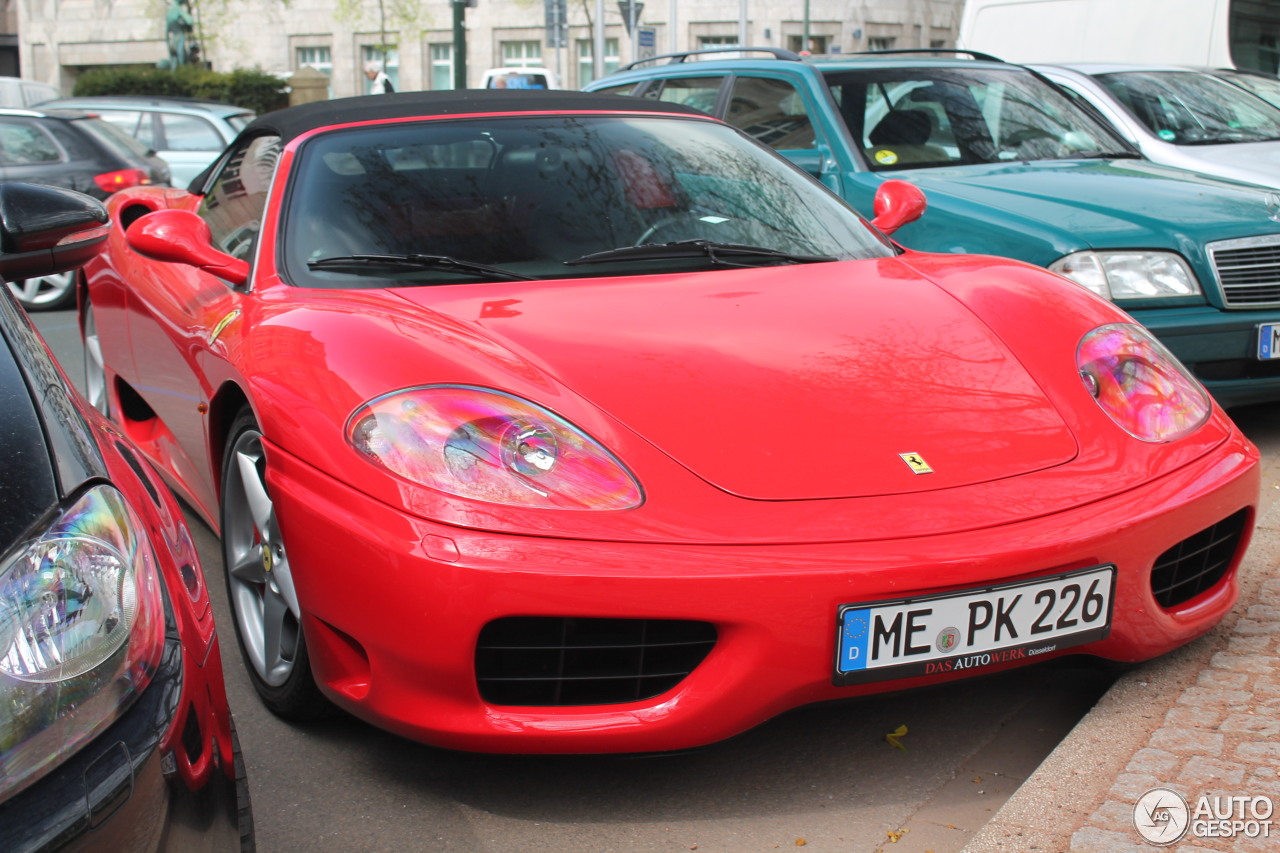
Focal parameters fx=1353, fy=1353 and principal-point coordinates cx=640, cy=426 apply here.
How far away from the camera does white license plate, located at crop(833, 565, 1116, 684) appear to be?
7.32 ft

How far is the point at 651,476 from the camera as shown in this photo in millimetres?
2320

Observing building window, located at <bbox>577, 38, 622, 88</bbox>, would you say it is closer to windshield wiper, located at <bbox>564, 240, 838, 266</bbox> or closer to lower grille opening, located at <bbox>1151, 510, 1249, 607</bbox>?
windshield wiper, located at <bbox>564, 240, 838, 266</bbox>

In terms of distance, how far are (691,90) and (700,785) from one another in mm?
4837

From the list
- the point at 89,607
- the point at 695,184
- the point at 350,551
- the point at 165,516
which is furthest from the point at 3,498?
the point at 695,184

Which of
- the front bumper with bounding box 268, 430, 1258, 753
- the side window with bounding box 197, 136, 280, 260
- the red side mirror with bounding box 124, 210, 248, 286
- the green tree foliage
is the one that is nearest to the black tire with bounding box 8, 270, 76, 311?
the side window with bounding box 197, 136, 280, 260

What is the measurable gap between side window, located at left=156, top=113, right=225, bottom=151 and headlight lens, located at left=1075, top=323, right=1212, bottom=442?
1174 cm

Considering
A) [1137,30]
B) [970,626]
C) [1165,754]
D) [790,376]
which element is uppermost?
[1137,30]

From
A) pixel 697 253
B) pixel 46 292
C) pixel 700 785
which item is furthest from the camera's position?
pixel 46 292

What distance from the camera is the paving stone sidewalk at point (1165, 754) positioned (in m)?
2.13

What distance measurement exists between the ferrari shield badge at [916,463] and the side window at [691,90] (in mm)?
4314

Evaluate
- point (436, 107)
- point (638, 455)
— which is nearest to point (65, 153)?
point (436, 107)

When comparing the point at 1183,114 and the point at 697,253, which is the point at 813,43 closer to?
the point at 1183,114

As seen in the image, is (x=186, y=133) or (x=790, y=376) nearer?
(x=790, y=376)

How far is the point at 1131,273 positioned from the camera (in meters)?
4.64
